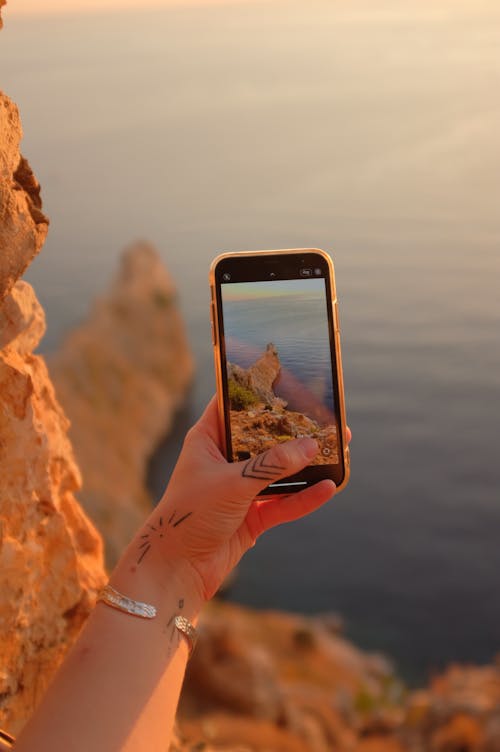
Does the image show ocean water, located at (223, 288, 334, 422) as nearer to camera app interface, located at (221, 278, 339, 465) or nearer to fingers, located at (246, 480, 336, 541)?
camera app interface, located at (221, 278, 339, 465)

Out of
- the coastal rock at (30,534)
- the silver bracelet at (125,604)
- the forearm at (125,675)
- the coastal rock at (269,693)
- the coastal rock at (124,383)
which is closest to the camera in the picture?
the forearm at (125,675)

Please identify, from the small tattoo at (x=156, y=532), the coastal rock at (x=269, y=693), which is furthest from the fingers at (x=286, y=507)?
the coastal rock at (x=269, y=693)

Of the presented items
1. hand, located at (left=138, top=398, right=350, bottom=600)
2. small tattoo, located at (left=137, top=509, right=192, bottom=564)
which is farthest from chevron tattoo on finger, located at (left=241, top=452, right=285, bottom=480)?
small tattoo, located at (left=137, top=509, right=192, bottom=564)

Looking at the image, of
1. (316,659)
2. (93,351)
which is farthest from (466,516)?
(93,351)

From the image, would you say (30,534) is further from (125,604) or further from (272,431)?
(272,431)

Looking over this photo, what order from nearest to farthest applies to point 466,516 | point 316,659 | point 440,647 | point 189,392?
1. point 316,659
2. point 440,647
3. point 466,516
4. point 189,392

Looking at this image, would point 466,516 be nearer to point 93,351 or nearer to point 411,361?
point 411,361

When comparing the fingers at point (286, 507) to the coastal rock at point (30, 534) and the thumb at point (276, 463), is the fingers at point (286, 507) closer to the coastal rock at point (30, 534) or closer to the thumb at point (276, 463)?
the thumb at point (276, 463)
